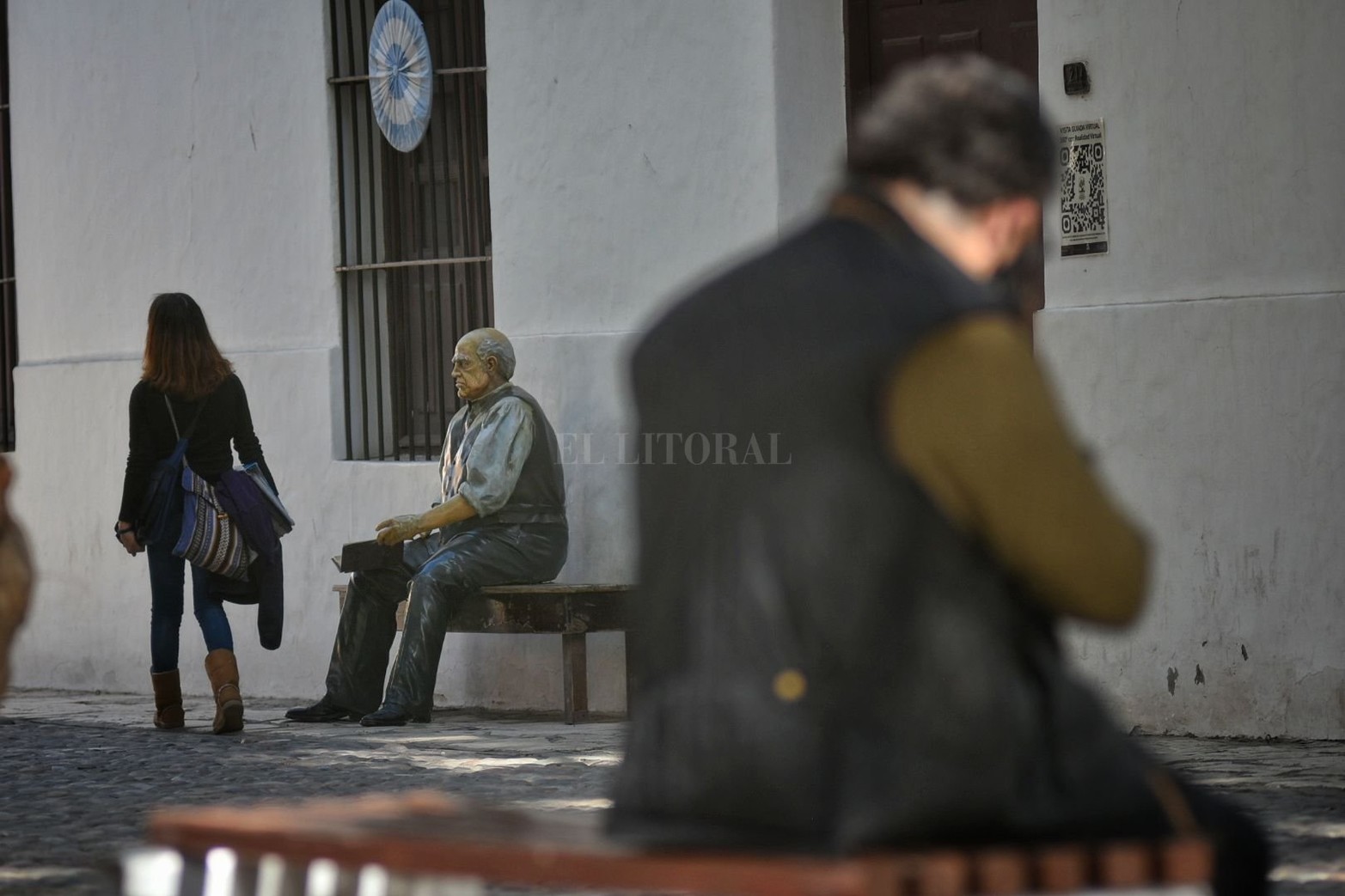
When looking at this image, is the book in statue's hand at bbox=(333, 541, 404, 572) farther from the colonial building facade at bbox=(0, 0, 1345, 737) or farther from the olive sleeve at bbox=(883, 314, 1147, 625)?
the olive sleeve at bbox=(883, 314, 1147, 625)

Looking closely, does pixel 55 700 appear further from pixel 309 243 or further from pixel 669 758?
pixel 669 758

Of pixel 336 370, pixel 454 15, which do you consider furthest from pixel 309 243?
pixel 454 15

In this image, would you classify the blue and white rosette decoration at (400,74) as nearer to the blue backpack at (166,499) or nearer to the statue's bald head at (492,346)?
the statue's bald head at (492,346)

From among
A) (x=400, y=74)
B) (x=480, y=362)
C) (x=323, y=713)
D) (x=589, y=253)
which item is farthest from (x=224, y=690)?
(x=400, y=74)

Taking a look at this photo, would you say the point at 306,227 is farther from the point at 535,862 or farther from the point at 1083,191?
the point at 535,862

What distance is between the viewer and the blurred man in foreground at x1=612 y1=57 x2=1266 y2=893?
270 centimetres

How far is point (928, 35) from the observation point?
10586 millimetres

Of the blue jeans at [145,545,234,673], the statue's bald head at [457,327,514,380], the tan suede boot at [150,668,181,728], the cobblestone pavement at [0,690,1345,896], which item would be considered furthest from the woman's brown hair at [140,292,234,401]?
the cobblestone pavement at [0,690,1345,896]

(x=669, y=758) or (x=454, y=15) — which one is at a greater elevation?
(x=454, y=15)

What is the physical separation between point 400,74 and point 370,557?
260 centimetres

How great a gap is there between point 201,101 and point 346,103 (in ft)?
3.52

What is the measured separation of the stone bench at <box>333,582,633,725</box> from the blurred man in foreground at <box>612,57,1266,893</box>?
7440mm

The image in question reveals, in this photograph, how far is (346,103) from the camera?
12180 millimetres

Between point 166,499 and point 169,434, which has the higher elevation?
point 169,434
